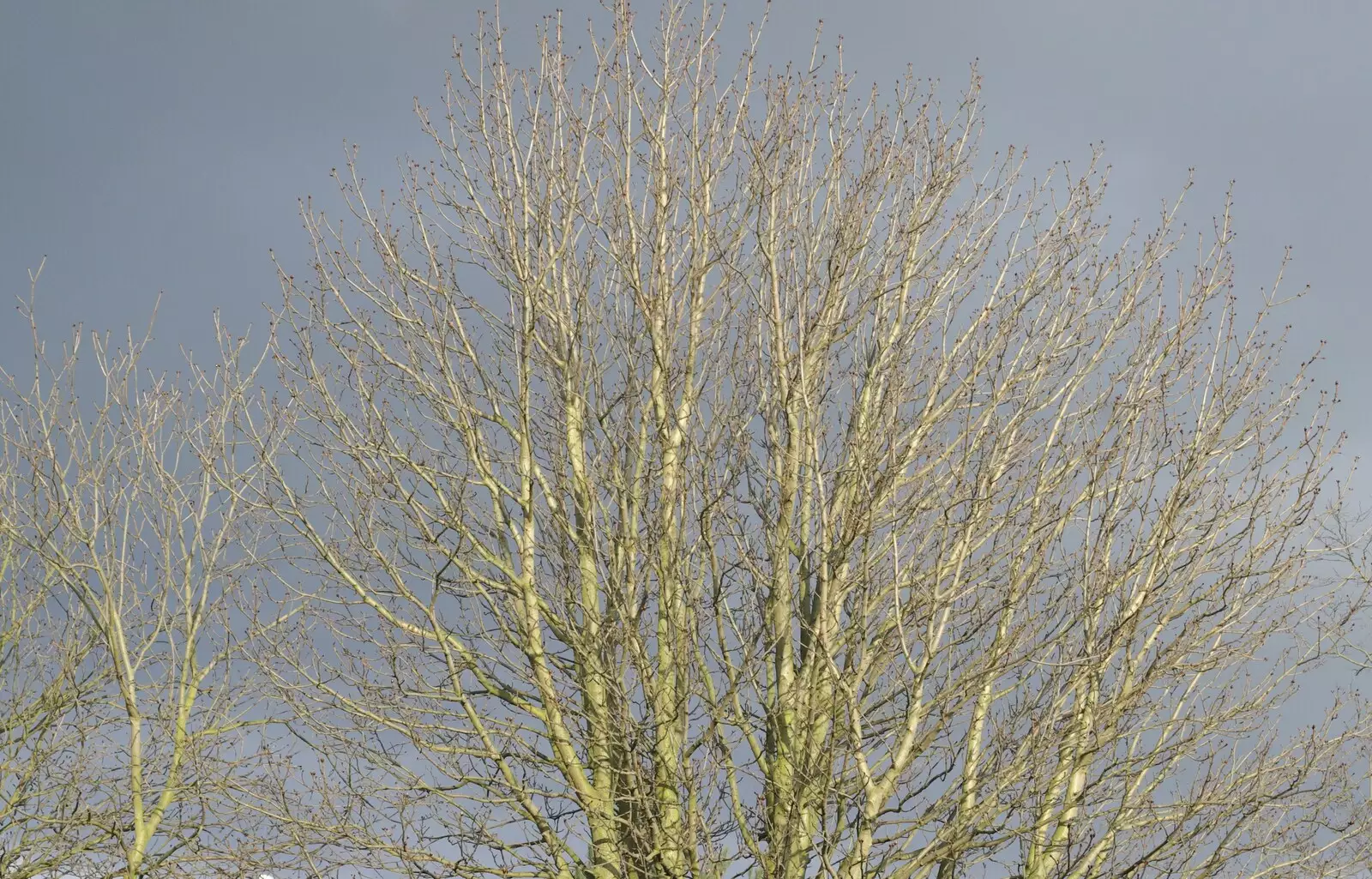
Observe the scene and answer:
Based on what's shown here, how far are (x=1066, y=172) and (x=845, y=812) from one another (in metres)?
4.98

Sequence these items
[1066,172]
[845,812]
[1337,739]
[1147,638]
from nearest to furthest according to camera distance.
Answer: [845,812], [1337,739], [1147,638], [1066,172]

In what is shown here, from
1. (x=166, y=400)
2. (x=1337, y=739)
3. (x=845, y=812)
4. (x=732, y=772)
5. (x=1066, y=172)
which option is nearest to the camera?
(x=845, y=812)

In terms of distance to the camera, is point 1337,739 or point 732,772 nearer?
point 732,772

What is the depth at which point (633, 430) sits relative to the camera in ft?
24.9

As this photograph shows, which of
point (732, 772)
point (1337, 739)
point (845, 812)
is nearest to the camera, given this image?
point (845, 812)

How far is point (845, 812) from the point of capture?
6152 mm

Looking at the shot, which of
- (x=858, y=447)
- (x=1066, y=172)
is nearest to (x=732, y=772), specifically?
(x=858, y=447)

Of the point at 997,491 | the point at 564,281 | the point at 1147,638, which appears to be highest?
the point at 564,281

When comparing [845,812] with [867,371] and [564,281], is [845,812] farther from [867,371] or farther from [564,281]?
[564,281]

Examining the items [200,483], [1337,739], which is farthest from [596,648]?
[200,483]

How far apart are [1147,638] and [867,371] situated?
246 cm

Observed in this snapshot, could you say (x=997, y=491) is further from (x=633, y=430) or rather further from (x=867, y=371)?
(x=633, y=430)

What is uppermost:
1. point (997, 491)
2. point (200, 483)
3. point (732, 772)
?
point (200, 483)

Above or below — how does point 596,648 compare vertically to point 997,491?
below
